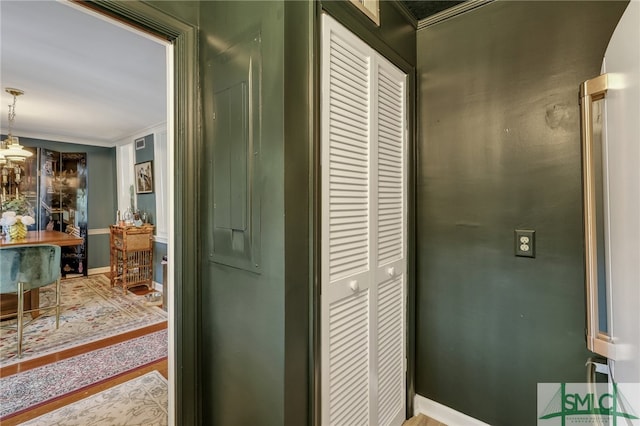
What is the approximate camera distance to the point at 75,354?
252 centimetres

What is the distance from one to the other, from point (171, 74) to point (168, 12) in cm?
23

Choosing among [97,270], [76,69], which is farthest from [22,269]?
[97,270]

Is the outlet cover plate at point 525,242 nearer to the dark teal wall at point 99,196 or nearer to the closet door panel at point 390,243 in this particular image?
the closet door panel at point 390,243

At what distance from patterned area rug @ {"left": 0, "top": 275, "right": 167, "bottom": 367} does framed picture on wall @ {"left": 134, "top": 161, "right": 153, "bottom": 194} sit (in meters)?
1.50

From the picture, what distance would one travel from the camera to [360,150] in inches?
51.8

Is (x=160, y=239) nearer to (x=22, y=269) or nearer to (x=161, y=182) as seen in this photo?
(x=161, y=182)

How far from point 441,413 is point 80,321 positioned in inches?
141

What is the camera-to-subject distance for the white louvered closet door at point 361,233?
1.17 meters

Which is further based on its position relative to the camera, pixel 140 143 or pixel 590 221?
pixel 140 143

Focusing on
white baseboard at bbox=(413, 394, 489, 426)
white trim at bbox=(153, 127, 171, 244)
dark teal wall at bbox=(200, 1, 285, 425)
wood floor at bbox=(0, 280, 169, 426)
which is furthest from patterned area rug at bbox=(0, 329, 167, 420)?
white baseboard at bbox=(413, 394, 489, 426)

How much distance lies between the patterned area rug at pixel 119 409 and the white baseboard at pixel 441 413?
59.4 inches

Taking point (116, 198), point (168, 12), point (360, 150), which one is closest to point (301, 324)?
point (360, 150)

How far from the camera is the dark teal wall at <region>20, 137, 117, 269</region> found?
524 centimetres

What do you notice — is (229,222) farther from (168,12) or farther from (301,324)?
(168,12)
